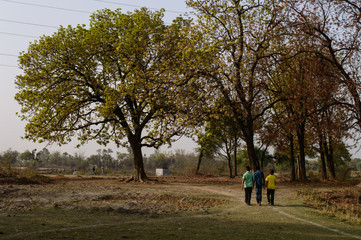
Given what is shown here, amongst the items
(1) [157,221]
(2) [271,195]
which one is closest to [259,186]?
(2) [271,195]

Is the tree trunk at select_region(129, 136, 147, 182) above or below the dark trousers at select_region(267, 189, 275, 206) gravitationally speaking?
above

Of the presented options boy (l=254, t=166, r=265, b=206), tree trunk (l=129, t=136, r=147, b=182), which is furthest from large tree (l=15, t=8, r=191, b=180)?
boy (l=254, t=166, r=265, b=206)

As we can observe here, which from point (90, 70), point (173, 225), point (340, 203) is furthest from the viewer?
point (90, 70)

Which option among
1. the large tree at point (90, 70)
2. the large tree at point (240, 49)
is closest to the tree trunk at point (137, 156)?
the large tree at point (90, 70)

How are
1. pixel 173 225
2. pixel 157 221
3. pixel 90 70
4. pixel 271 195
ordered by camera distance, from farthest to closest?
1. pixel 90 70
2. pixel 271 195
3. pixel 157 221
4. pixel 173 225

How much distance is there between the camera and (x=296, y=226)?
9.45m

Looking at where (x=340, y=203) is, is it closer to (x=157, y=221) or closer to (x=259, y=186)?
(x=259, y=186)

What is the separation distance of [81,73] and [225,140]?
21.6 m

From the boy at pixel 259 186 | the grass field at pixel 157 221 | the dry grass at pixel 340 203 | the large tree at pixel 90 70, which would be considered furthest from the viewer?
the large tree at pixel 90 70

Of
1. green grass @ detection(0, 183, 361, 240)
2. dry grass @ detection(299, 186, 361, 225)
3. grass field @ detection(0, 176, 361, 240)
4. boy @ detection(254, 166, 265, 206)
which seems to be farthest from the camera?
boy @ detection(254, 166, 265, 206)

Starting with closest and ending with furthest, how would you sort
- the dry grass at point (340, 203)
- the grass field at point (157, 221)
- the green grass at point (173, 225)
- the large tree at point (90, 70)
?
1. the green grass at point (173, 225)
2. the grass field at point (157, 221)
3. the dry grass at point (340, 203)
4. the large tree at point (90, 70)

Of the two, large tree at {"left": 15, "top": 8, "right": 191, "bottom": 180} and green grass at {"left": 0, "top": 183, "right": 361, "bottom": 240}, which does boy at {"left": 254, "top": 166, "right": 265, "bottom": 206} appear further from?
large tree at {"left": 15, "top": 8, "right": 191, "bottom": 180}

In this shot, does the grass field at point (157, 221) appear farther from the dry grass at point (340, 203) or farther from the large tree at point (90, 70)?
the large tree at point (90, 70)

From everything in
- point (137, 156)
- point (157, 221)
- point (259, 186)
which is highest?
point (137, 156)
